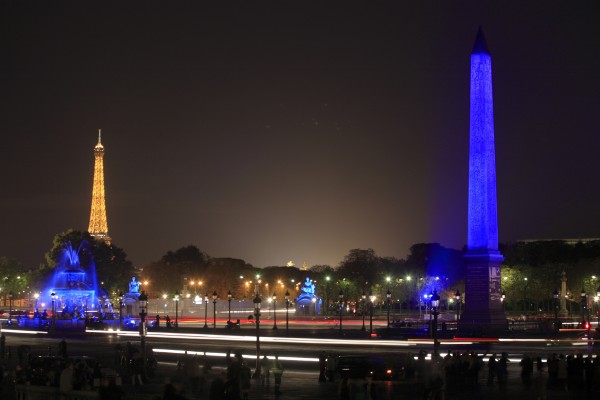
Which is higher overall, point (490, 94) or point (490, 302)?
point (490, 94)

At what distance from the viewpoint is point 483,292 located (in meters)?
64.4

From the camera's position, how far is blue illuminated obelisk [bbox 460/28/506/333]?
204 feet

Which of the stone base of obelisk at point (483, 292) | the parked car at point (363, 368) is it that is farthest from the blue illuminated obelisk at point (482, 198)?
the parked car at point (363, 368)

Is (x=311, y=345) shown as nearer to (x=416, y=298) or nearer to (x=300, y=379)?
(x=300, y=379)

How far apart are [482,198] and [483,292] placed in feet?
21.5

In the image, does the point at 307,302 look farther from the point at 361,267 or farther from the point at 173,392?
the point at 173,392

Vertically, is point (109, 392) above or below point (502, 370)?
above

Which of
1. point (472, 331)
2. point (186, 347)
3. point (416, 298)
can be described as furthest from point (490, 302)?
point (416, 298)

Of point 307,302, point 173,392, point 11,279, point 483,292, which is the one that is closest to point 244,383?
point 173,392

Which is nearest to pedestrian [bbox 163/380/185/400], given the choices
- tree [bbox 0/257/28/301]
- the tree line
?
the tree line

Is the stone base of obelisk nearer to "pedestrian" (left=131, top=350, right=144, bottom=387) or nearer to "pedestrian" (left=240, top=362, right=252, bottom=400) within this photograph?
"pedestrian" (left=131, top=350, right=144, bottom=387)

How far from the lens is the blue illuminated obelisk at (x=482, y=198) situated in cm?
6212

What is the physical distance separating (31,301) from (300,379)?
154 meters

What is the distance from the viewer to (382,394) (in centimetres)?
3203
